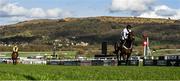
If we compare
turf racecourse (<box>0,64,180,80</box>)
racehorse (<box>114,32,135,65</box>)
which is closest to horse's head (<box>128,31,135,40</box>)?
racehorse (<box>114,32,135,65</box>)

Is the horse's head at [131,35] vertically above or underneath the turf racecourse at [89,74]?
underneath

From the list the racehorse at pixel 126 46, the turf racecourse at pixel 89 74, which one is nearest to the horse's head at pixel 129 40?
the racehorse at pixel 126 46

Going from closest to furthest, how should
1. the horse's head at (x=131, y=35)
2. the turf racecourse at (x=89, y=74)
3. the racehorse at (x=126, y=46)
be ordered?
the turf racecourse at (x=89, y=74), the horse's head at (x=131, y=35), the racehorse at (x=126, y=46)

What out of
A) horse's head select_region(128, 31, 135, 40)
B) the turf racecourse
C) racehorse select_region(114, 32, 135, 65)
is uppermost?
the turf racecourse

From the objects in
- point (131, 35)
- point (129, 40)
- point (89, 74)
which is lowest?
point (129, 40)

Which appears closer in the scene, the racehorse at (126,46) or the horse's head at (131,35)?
the horse's head at (131,35)

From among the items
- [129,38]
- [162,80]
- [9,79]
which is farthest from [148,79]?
[129,38]

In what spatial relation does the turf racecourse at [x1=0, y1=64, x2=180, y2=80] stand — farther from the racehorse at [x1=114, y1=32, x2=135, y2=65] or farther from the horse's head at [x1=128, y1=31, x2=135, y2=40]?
the racehorse at [x1=114, y1=32, x2=135, y2=65]

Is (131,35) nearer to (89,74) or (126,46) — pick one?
(126,46)

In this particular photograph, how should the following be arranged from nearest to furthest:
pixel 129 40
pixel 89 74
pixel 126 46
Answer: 1. pixel 89 74
2. pixel 129 40
3. pixel 126 46

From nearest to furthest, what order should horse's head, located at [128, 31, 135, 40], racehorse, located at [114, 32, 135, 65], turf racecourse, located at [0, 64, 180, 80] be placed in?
turf racecourse, located at [0, 64, 180, 80], horse's head, located at [128, 31, 135, 40], racehorse, located at [114, 32, 135, 65]

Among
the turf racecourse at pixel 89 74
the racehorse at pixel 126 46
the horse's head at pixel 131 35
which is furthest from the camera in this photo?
the racehorse at pixel 126 46

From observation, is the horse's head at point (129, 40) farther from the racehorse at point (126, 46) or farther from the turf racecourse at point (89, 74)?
the turf racecourse at point (89, 74)

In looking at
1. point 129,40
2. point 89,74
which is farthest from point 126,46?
point 89,74
